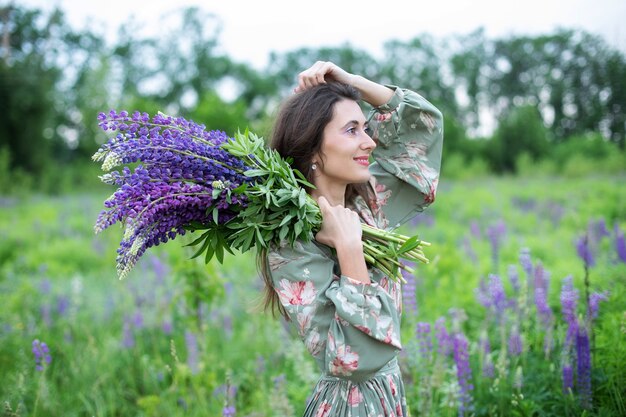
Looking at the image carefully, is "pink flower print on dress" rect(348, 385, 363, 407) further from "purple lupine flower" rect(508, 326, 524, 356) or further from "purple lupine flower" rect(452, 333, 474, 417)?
"purple lupine flower" rect(508, 326, 524, 356)

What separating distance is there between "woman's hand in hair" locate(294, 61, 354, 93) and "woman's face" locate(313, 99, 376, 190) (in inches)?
5.2

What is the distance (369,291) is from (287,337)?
2.62 meters

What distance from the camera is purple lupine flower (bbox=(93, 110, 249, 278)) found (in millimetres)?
1635

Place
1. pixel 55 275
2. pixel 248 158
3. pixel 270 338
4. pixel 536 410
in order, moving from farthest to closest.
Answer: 1. pixel 55 275
2. pixel 270 338
3. pixel 536 410
4. pixel 248 158

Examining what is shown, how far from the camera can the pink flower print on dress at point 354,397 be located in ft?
6.03

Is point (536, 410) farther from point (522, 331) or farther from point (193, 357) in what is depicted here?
point (193, 357)

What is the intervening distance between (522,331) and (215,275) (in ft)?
6.12

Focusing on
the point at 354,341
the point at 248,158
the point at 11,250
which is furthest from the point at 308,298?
the point at 11,250

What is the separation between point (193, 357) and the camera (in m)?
3.52

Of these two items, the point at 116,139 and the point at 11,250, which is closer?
the point at 116,139

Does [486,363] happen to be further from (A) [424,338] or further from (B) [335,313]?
(B) [335,313]

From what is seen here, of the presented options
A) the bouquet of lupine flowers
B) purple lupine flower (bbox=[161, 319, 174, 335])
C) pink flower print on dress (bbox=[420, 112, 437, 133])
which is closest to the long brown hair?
the bouquet of lupine flowers

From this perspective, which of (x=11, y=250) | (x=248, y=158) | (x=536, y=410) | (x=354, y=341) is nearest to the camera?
(x=354, y=341)

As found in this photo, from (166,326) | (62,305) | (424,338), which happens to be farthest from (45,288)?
(424,338)
